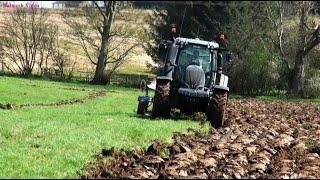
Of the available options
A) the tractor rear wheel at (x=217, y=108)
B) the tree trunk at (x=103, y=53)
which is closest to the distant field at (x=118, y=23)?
the tree trunk at (x=103, y=53)

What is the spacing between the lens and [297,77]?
1738 inches

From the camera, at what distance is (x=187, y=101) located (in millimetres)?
18922

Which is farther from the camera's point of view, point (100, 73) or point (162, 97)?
point (100, 73)

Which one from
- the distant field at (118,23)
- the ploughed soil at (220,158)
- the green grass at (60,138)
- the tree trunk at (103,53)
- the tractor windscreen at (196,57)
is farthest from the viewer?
the distant field at (118,23)

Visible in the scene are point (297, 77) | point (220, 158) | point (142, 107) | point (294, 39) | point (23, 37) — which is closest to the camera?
point (220, 158)

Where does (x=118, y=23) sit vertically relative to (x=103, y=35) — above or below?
above

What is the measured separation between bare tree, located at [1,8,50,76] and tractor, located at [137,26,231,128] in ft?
106

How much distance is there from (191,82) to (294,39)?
30603 mm

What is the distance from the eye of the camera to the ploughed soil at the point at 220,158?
10.0 meters

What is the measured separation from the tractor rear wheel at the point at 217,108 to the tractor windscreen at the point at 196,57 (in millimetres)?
1361

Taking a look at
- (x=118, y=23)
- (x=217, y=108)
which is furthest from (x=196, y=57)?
(x=118, y=23)

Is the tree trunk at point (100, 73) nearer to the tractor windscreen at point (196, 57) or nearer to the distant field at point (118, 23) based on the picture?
the distant field at point (118, 23)

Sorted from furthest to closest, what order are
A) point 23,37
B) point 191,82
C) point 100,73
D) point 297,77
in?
point 23,37, point 100,73, point 297,77, point 191,82

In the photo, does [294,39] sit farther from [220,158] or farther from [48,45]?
[220,158]
